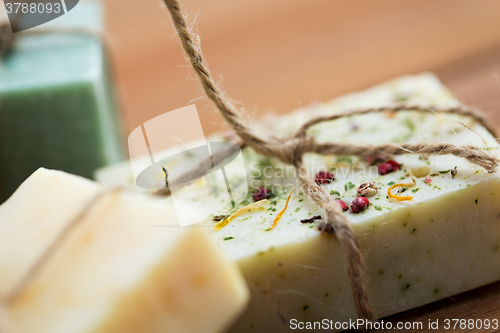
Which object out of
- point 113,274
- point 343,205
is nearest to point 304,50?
point 343,205

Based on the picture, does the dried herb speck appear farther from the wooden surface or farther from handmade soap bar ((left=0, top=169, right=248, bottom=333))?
the wooden surface

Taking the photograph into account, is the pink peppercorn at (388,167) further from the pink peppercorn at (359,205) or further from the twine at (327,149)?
the pink peppercorn at (359,205)

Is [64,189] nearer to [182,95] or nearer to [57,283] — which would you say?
[57,283]

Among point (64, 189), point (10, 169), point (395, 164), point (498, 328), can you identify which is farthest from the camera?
point (10, 169)

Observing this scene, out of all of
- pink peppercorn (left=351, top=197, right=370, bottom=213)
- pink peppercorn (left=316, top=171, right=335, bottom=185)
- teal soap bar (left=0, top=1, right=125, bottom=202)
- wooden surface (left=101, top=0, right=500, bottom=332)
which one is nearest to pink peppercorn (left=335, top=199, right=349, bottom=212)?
pink peppercorn (left=351, top=197, right=370, bottom=213)

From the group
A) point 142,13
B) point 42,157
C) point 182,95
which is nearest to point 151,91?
point 182,95

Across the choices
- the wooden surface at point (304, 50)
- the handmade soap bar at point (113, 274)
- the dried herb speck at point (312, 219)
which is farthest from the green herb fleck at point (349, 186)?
the wooden surface at point (304, 50)

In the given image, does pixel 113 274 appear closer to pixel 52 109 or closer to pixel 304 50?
pixel 52 109
